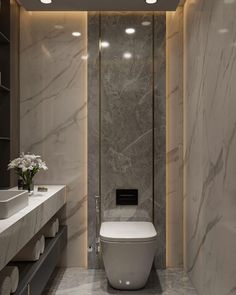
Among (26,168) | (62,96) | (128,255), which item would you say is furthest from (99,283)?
(62,96)

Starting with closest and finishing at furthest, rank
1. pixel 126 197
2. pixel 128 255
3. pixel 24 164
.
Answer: pixel 128 255 < pixel 24 164 < pixel 126 197

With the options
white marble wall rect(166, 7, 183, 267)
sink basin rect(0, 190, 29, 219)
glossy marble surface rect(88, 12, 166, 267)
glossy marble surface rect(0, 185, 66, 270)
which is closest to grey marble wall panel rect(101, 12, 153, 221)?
glossy marble surface rect(88, 12, 166, 267)

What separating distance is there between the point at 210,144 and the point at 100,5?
5.06ft

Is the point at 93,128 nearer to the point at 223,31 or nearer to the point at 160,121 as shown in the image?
the point at 160,121

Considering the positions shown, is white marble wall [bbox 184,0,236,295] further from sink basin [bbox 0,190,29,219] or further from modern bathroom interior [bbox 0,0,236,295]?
sink basin [bbox 0,190,29,219]

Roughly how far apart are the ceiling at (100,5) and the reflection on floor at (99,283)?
7.46ft

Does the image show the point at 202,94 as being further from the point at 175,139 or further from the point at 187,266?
the point at 187,266

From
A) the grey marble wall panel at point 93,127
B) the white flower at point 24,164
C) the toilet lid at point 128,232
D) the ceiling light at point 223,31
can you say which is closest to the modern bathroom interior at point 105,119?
the grey marble wall panel at point 93,127

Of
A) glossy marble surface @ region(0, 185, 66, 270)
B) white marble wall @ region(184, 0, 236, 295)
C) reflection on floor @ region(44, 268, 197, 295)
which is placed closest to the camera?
glossy marble surface @ region(0, 185, 66, 270)

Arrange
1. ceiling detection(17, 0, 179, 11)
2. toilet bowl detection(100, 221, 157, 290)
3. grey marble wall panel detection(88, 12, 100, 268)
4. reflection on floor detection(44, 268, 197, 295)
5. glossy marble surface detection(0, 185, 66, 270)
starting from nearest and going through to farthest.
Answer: glossy marble surface detection(0, 185, 66, 270) < toilet bowl detection(100, 221, 157, 290) < reflection on floor detection(44, 268, 197, 295) < ceiling detection(17, 0, 179, 11) < grey marble wall panel detection(88, 12, 100, 268)

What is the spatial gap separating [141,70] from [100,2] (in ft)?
2.26

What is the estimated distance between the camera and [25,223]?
1830 mm

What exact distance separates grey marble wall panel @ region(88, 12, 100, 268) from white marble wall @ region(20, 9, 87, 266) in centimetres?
5

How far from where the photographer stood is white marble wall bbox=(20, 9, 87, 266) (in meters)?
3.29
